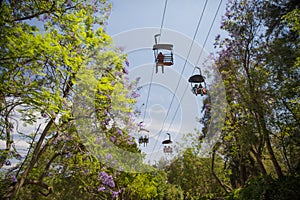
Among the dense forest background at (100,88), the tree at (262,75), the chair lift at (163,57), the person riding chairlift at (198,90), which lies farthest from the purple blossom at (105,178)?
the tree at (262,75)

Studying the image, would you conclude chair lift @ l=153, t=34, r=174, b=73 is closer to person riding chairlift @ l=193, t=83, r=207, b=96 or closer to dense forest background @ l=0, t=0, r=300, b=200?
dense forest background @ l=0, t=0, r=300, b=200

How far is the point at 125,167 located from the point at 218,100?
4740 millimetres

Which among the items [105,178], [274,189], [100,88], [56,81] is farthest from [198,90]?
[56,81]

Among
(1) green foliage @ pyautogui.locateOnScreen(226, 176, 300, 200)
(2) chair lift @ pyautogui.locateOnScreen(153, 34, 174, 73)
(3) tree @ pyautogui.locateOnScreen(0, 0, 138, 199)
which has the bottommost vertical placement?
(1) green foliage @ pyautogui.locateOnScreen(226, 176, 300, 200)

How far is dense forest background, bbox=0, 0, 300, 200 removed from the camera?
4.15m

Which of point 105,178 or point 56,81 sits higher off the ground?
point 56,81

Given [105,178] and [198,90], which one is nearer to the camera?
[198,90]

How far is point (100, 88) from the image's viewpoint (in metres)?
5.07

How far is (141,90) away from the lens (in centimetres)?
845

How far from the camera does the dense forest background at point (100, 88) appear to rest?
4.15m

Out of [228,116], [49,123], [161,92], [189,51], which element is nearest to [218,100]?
[228,116]

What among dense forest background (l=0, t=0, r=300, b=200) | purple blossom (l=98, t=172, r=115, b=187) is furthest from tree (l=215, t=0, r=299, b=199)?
purple blossom (l=98, t=172, r=115, b=187)

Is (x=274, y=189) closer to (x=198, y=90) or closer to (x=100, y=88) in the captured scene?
(x=198, y=90)

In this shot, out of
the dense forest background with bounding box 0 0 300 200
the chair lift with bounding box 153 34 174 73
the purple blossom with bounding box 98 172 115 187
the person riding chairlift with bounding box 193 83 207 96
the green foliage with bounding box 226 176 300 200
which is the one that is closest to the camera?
the dense forest background with bounding box 0 0 300 200
